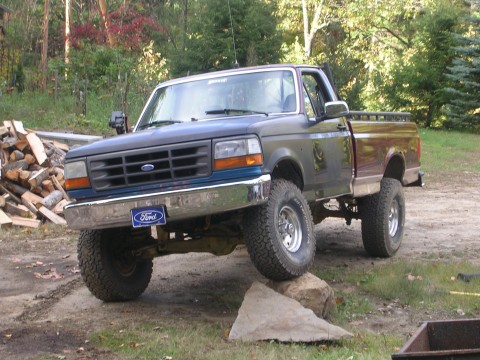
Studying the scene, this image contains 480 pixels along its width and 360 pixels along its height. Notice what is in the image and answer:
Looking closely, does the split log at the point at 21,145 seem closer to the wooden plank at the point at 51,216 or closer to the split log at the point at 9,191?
the split log at the point at 9,191

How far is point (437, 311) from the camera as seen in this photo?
713cm

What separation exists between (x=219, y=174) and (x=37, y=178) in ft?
22.5

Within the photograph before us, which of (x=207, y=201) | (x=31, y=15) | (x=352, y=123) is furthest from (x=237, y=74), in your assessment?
(x=31, y=15)

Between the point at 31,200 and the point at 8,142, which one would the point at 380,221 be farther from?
the point at 8,142

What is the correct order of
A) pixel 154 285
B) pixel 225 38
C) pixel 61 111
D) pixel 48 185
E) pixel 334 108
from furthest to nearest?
pixel 225 38 → pixel 61 111 → pixel 48 185 → pixel 154 285 → pixel 334 108

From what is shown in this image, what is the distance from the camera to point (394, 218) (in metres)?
10.1

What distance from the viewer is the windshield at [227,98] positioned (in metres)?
7.78

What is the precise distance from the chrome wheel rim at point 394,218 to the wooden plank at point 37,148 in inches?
233

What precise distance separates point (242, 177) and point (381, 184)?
146 inches

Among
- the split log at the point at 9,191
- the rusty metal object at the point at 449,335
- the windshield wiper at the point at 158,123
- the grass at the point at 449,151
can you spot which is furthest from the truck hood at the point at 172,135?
the grass at the point at 449,151

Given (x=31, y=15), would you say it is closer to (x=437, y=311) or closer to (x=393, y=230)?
(x=393, y=230)

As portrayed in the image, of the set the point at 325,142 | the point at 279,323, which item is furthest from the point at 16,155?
the point at 279,323

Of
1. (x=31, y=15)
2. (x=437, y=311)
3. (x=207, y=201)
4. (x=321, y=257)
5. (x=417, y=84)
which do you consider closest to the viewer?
(x=207, y=201)

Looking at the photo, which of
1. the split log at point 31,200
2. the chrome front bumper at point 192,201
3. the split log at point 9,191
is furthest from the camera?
the split log at point 9,191
